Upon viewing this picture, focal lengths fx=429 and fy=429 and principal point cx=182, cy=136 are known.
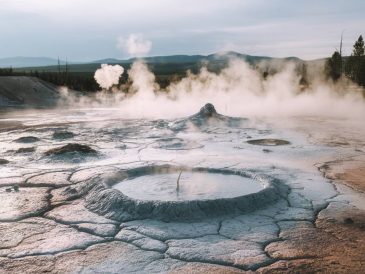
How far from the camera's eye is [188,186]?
17.7 feet

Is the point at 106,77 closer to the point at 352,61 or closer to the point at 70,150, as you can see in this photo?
the point at 352,61

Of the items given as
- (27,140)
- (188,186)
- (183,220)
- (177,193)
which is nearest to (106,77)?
(27,140)

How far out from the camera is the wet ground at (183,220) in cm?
350

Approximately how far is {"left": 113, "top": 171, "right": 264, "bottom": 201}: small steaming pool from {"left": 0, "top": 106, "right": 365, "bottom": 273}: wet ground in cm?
35

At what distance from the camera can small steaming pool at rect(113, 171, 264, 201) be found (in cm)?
504

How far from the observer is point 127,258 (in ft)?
11.7

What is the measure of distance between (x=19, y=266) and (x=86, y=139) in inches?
272

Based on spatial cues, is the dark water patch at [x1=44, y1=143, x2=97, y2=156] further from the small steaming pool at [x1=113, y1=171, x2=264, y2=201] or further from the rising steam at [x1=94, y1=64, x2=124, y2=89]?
the rising steam at [x1=94, y1=64, x2=124, y2=89]

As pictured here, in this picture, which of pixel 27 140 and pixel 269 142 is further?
pixel 27 140

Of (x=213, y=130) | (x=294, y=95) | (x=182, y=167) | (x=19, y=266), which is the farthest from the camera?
(x=294, y=95)

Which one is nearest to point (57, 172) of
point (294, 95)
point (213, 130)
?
point (213, 130)

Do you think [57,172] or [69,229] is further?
[57,172]

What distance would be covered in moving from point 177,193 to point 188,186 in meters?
0.34

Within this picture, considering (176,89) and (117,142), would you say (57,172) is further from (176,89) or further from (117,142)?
(176,89)
